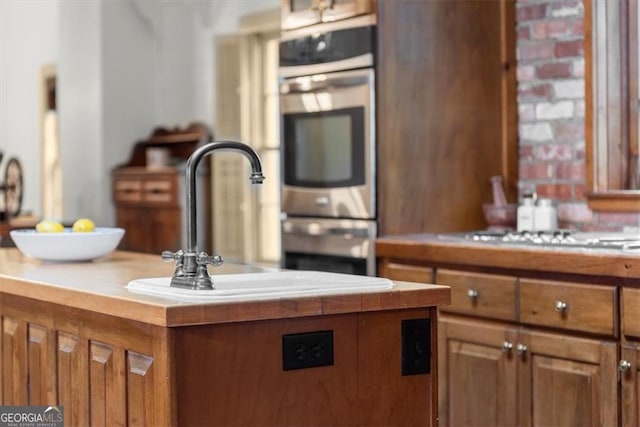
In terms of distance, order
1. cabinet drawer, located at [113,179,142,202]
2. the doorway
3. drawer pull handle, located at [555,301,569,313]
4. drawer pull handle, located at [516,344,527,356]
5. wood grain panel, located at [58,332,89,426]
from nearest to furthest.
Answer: wood grain panel, located at [58,332,89,426] < drawer pull handle, located at [555,301,569,313] < drawer pull handle, located at [516,344,527,356] < cabinet drawer, located at [113,179,142,202] < the doorway

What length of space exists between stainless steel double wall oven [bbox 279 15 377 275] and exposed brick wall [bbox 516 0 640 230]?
2.30 feet

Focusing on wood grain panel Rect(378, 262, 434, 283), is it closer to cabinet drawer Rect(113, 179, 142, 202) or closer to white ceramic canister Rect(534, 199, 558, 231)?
white ceramic canister Rect(534, 199, 558, 231)

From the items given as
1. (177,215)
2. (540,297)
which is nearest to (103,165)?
(177,215)

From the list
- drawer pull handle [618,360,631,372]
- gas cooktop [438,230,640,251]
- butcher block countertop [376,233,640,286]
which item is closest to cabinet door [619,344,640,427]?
drawer pull handle [618,360,631,372]

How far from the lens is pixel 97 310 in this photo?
2.32m

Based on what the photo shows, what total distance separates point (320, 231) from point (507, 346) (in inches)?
43.3

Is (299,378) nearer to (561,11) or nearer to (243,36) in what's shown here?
(561,11)

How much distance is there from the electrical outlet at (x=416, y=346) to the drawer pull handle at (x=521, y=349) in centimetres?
102

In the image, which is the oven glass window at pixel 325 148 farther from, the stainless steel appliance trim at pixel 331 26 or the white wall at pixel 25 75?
the white wall at pixel 25 75

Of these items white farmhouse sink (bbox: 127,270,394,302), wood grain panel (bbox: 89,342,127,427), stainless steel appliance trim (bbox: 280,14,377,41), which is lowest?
wood grain panel (bbox: 89,342,127,427)

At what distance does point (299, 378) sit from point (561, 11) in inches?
93.2

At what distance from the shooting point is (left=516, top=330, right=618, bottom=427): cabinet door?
3051 mm

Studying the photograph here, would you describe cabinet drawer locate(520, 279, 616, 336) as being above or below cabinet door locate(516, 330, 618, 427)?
above

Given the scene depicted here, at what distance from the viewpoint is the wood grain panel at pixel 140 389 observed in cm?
213
